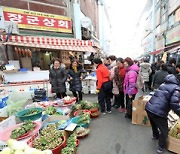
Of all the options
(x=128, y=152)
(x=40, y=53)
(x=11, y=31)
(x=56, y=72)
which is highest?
(x=11, y=31)

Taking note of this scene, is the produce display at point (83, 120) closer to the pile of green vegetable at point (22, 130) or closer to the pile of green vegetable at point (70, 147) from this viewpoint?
the pile of green vegetable at point (70, 147)

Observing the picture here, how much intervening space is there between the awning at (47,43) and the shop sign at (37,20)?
156 centimetres

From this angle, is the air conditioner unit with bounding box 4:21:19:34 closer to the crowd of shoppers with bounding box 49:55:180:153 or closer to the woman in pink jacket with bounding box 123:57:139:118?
the crowd of shoppers with bounding box 49:55:180:153

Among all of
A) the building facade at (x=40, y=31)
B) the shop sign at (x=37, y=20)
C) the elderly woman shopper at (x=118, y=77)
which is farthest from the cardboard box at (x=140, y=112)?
the shop sign at (x=37, y=20)

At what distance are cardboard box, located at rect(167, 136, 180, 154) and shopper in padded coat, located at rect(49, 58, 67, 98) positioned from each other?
134 inches

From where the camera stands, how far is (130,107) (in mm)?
3963

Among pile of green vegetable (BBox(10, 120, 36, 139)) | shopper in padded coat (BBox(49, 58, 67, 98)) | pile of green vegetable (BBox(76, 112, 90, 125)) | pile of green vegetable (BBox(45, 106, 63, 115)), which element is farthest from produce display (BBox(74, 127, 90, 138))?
shopper in padded coat (BBox(49, 58, 67, 98))

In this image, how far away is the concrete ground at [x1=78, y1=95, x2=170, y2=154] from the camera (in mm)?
2812

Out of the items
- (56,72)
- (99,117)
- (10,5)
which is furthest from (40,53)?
(99,117)

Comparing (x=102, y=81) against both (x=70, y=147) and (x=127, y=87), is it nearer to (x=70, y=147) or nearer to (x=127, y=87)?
(x=127, y=87)

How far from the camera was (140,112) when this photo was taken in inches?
142

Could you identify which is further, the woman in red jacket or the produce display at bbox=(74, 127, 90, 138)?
the woman in red jacket

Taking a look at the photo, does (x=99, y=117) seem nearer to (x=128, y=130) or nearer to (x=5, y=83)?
(x=128, y=130)

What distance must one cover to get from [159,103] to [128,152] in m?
1.13
